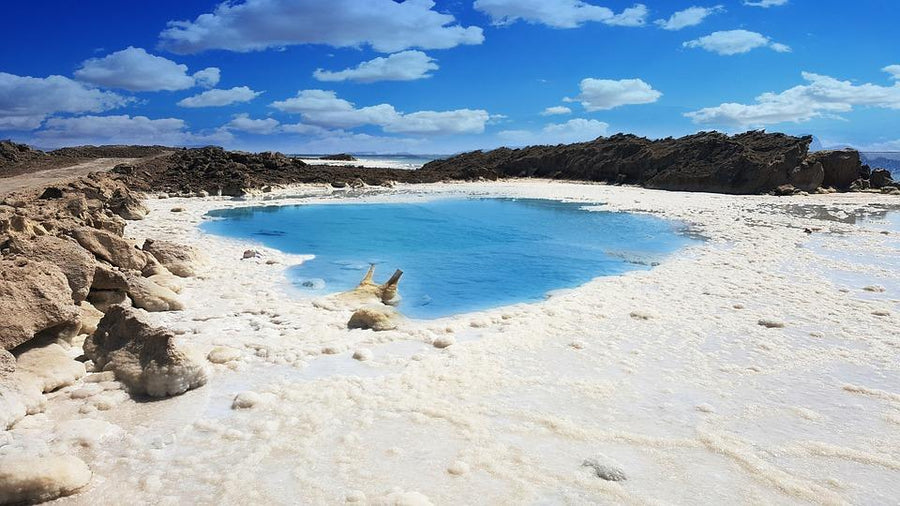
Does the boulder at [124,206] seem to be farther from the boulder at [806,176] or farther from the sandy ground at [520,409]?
the boulder at [806,176]

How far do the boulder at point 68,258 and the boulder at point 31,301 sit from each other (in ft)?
1.76

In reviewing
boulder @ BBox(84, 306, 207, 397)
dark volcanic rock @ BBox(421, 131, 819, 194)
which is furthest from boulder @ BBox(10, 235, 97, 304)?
dark volcanic rock @ BBox(421, 131, 819, 194)

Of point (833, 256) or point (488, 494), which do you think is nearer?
point (488, 494)

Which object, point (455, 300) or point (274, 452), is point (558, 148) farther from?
point (274, 452)

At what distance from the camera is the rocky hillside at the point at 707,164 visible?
3488cm

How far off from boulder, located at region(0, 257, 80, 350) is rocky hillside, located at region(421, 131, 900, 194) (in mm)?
37254

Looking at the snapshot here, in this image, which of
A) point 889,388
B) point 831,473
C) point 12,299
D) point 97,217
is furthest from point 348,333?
point 97,217

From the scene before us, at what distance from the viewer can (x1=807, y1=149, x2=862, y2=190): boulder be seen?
35.8 m

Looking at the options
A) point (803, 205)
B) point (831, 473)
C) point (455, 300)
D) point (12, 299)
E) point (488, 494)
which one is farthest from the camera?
point (803, 205)

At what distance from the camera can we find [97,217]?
1230 cm

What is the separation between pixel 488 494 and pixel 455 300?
602cm

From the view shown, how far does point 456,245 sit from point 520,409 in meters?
11.5

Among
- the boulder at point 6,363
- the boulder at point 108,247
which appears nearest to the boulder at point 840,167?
the boulder at point 108,247

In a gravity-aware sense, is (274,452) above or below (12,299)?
below
